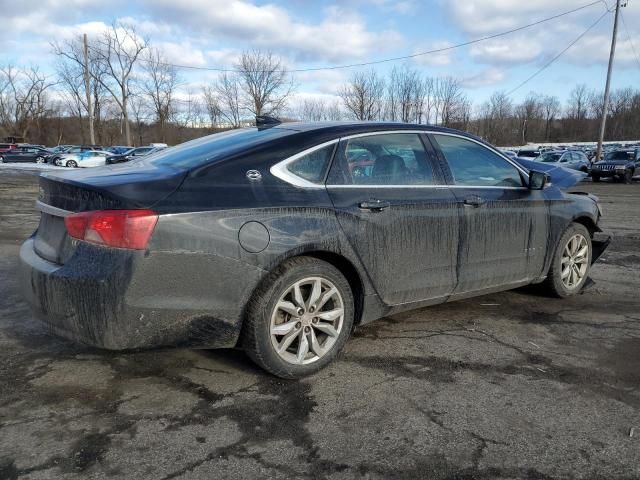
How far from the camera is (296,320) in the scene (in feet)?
10.7

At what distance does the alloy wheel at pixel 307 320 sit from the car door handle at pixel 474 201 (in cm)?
131

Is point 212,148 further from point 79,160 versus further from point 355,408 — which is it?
point 79,160

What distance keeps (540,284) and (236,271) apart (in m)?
3.36

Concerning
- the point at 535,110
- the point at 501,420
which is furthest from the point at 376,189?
the point at 535,110

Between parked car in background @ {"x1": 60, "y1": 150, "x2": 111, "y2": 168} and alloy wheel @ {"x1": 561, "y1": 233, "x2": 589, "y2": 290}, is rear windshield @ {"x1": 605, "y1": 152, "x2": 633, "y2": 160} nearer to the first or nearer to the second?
alloy wheel @ {"x1": 561, "y1": 233, "x2": 589, "y2": 290}

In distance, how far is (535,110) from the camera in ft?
340

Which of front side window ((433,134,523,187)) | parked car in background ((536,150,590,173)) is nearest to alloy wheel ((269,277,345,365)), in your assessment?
front side window ((433,134,523,187))

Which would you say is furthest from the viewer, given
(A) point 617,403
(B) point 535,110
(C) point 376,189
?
(B) point 535,110

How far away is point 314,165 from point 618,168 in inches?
1137

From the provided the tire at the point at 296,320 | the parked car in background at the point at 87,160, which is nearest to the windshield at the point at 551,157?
the parked car in background at the point at 87,160

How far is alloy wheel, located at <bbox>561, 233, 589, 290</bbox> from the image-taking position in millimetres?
4988

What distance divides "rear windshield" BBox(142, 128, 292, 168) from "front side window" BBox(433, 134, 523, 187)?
4.27 ft

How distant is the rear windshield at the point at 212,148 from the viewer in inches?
130

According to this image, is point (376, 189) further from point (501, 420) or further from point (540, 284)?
point (540, 284)
